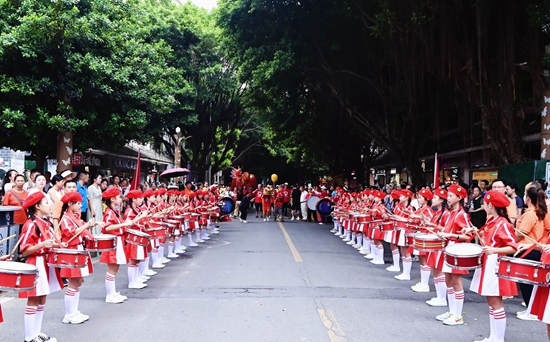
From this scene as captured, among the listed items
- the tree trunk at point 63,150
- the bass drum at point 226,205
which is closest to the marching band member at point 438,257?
the tree trunk at point 63,150

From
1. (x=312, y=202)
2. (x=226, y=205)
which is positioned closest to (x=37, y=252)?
(x=226, y=205)

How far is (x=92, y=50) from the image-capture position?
51.3 feet

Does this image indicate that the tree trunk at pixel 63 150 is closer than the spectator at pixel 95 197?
No

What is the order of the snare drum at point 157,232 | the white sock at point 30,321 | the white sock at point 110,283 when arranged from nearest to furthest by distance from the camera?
the white sock at point 30,321 < the white sock at point 110,283 < the snare drum at point 157,232

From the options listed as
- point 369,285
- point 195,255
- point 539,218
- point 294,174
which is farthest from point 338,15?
point 294,174

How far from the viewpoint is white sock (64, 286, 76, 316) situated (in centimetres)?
660

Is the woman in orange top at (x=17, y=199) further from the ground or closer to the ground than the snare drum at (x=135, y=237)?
further from the ground

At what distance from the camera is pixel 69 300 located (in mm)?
6680

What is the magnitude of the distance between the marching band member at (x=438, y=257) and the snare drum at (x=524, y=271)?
2.09 m

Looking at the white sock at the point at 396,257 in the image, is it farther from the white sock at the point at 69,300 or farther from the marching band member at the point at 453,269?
the white sock at the point at 69,300

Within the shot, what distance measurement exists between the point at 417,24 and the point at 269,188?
1398 cm

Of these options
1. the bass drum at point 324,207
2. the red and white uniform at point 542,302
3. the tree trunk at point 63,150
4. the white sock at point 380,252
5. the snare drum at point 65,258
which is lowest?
the white sock at point 380,252

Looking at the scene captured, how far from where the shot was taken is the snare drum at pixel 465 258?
6.08 m

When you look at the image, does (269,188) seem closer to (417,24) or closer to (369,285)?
(417,24)
